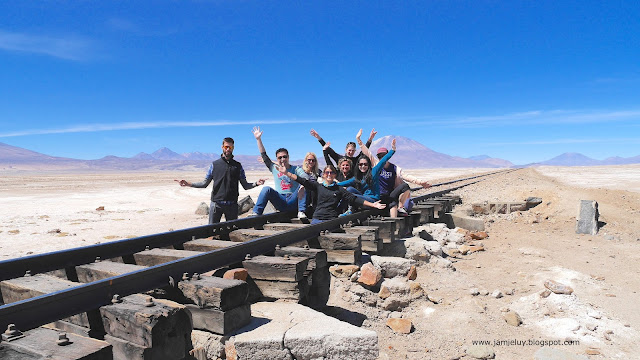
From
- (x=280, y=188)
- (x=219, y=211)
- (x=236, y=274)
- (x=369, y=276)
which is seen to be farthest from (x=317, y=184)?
(x=236, y=274)

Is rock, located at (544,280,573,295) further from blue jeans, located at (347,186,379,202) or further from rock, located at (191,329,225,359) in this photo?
rock, located at (191,329,225,359)

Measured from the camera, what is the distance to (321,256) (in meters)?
4.23

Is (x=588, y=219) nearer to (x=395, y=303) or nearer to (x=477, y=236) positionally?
(x=477, y=236)

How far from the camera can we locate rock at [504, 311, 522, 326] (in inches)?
178

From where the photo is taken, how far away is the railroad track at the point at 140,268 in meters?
2.52

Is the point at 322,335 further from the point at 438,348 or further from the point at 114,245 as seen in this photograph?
the point at 114,245

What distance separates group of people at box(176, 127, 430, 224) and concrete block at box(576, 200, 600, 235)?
13.9 ft

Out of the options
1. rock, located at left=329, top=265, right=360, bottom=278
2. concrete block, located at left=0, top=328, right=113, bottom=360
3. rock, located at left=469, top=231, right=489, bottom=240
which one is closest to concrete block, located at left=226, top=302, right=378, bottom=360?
concrete block, located at left=0, top=328, right=113, bottom=360

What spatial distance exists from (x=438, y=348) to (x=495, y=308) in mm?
1394

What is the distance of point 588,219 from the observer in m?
9.41

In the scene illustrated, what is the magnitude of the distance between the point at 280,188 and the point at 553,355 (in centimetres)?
487

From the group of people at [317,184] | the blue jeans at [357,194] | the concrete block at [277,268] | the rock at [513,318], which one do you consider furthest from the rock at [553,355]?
the blue jeans at [357,194]

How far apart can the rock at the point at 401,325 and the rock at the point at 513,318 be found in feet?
3.78

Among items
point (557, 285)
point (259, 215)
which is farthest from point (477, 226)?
point (259, 215)
